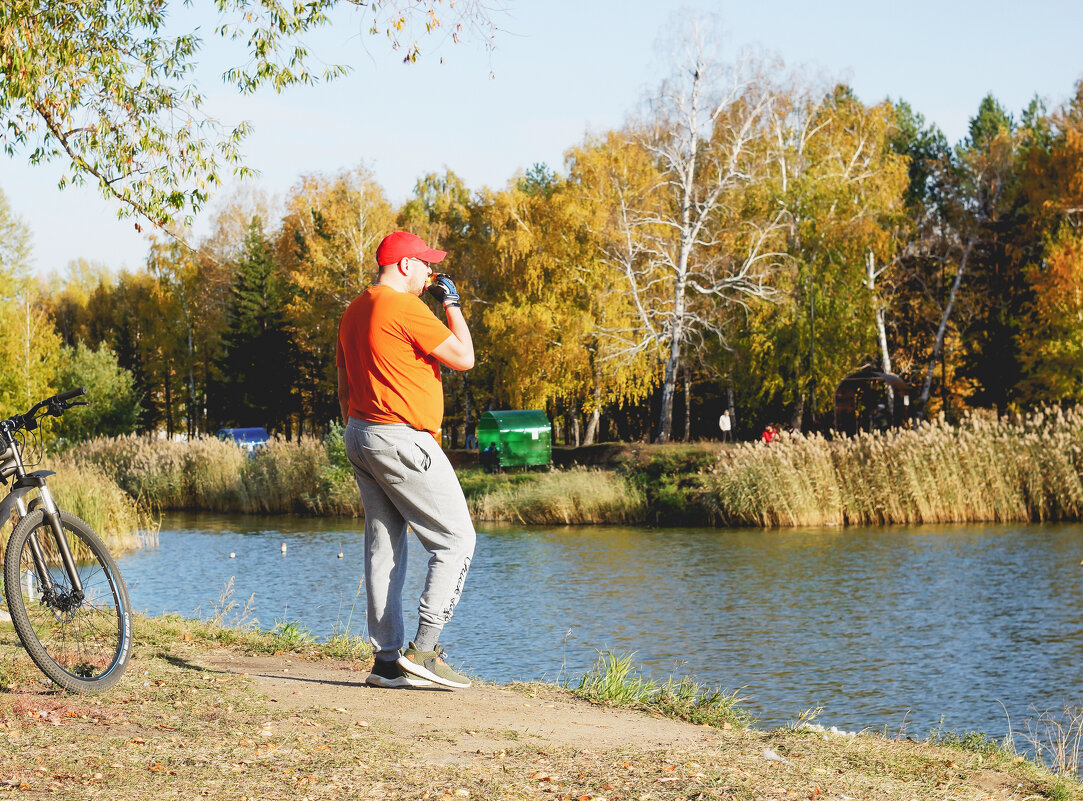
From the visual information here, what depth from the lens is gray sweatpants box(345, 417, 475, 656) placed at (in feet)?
18.2

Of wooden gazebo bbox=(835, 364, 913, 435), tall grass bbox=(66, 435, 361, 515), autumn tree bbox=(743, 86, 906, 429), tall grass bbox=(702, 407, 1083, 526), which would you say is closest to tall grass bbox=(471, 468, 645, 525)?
tall grass bbox=(702, 407, 1083, 526)

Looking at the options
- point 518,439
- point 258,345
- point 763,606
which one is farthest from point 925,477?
point 258,345

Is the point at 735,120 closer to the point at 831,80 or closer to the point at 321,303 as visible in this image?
the point at 831,80

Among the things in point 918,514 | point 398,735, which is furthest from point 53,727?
point 918,514

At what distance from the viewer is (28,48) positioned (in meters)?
8.77

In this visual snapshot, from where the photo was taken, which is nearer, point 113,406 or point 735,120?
point 735,120

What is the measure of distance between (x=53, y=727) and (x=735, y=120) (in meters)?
39.8

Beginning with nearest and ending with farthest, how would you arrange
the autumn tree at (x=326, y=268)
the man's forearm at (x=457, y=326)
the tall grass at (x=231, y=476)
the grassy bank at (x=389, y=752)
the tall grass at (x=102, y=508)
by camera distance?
the grassy bank at (x=389, y=752) < the man's forearm at (x=457, y=326) < the tall grass at (x=102, y=508) < the tall grass at (x=231, y=476) < the autumn tree at (x=326, y=268)

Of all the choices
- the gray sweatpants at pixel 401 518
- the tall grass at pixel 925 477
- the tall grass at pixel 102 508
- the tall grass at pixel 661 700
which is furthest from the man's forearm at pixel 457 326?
the tall grass at pixel 925 477

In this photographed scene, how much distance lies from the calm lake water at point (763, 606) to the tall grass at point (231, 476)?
18.3ft

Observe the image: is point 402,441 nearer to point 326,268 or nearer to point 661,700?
point 661,700

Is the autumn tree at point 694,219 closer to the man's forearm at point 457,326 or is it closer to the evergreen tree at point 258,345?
the evergreen tree at point 258,345

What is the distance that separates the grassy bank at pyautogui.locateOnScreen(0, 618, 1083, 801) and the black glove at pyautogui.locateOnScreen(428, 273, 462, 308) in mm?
1866

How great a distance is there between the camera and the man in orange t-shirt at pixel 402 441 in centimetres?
557
